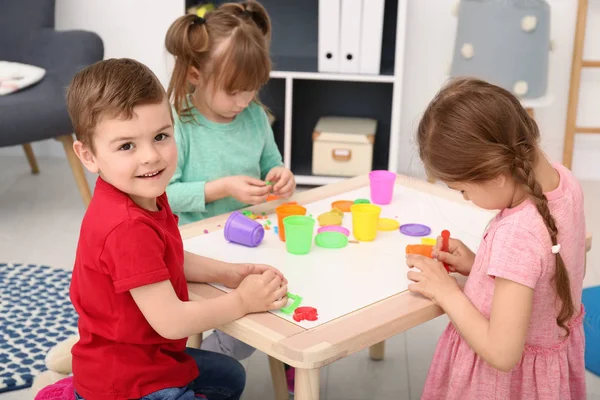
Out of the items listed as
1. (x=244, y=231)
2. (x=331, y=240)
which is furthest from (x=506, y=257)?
(x=244, y=231)

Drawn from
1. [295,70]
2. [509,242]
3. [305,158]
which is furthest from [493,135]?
[305,158]

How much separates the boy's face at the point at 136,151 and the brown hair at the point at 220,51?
509 millimetres

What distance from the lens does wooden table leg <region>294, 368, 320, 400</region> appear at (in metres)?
1.14

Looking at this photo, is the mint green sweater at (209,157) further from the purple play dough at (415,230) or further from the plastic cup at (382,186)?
the purple play dough at (415,230)

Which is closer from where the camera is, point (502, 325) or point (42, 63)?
point (502, 325)

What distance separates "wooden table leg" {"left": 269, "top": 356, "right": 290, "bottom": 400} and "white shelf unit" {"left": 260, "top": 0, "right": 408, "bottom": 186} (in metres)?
1.62

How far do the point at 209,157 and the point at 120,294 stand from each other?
70cm

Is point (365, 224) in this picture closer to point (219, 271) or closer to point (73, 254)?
point (219, 271)

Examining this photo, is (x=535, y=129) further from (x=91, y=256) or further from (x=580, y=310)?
(x=91, y=256)

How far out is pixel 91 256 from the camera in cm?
118

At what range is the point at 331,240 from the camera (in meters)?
1.50

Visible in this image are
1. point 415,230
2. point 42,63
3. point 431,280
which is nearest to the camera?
point 431,280

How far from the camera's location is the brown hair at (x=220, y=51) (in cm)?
171

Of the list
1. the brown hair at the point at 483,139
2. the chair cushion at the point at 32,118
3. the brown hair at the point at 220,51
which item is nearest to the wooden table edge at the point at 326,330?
the brown hair at the point at 483,139
